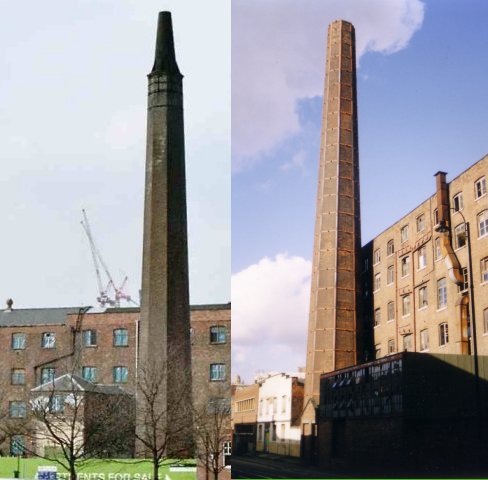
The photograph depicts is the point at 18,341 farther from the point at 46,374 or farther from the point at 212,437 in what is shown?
the point at 212,437

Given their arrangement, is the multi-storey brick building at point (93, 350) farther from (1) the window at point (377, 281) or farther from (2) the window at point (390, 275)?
(2) the window at point (390, 275)

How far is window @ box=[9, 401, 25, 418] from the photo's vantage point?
4756 centimetres

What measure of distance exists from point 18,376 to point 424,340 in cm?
2586

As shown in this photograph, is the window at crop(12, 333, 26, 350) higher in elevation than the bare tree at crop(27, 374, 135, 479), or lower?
higher

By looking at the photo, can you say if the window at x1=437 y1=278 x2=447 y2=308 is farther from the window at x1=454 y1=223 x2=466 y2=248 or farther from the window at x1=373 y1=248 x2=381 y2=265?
the window at x1=373 y1=248 x2=381 y2=265

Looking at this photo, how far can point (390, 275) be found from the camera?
113ft

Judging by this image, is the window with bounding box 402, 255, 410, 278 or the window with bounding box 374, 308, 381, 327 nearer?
the window with bounding box 402, 255, 410, 278

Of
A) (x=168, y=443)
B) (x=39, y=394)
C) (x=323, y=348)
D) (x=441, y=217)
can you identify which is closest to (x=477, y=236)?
(x=441, y=217)

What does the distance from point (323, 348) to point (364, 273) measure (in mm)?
3491

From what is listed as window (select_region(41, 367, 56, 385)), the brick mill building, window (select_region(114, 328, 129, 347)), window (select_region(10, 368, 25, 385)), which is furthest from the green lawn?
window (select_region(10, 368, 25, 385))

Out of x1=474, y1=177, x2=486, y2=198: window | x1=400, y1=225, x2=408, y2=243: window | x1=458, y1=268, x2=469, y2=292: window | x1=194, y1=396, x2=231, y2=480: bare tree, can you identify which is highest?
x1=474, y1=177, x2=486, y2=198: window

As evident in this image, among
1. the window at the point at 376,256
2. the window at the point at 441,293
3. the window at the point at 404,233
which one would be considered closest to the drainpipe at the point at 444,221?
the window at the point at 441,293

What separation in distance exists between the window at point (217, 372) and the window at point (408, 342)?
15596 mm

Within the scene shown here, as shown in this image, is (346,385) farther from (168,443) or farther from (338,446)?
(168,443)
